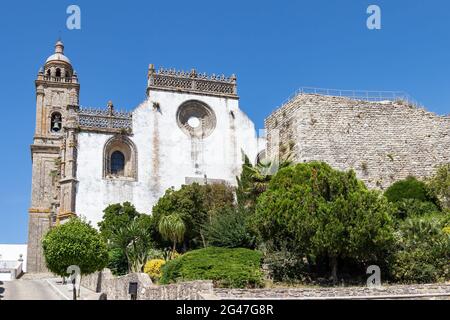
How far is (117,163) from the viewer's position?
4009cm

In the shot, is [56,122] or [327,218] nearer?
[327,218]

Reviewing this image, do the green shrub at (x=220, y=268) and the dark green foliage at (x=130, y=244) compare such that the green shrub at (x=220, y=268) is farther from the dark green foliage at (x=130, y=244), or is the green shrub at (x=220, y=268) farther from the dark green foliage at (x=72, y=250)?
the dark green foliage at (x=130, y=244)

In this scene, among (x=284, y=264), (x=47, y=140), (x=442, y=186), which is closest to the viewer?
(x=284, y=264)

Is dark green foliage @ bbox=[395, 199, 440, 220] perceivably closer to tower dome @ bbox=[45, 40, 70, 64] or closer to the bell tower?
the bell tower

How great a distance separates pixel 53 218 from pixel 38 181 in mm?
9438

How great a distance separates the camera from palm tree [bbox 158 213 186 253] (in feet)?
101

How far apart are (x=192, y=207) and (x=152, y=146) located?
26.8ft

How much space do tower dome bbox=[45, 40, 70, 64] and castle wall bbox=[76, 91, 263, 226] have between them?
52.9 ft

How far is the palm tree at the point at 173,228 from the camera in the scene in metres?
30.8

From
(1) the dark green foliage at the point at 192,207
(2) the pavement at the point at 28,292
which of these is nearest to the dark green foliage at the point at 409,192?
(1) the dark green foliage at the point at 192,207

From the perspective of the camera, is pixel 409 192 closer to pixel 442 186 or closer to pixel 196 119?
pixel 442 186

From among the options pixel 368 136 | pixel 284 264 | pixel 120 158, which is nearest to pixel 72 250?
pixel 284 264

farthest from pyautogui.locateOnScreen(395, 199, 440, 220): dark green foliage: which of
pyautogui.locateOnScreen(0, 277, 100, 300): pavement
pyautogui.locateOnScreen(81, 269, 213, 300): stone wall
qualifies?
pyautogui.locateOnScreen(0, 277, 100, 300): pavement

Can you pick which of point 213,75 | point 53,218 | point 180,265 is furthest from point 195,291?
point 213,75
